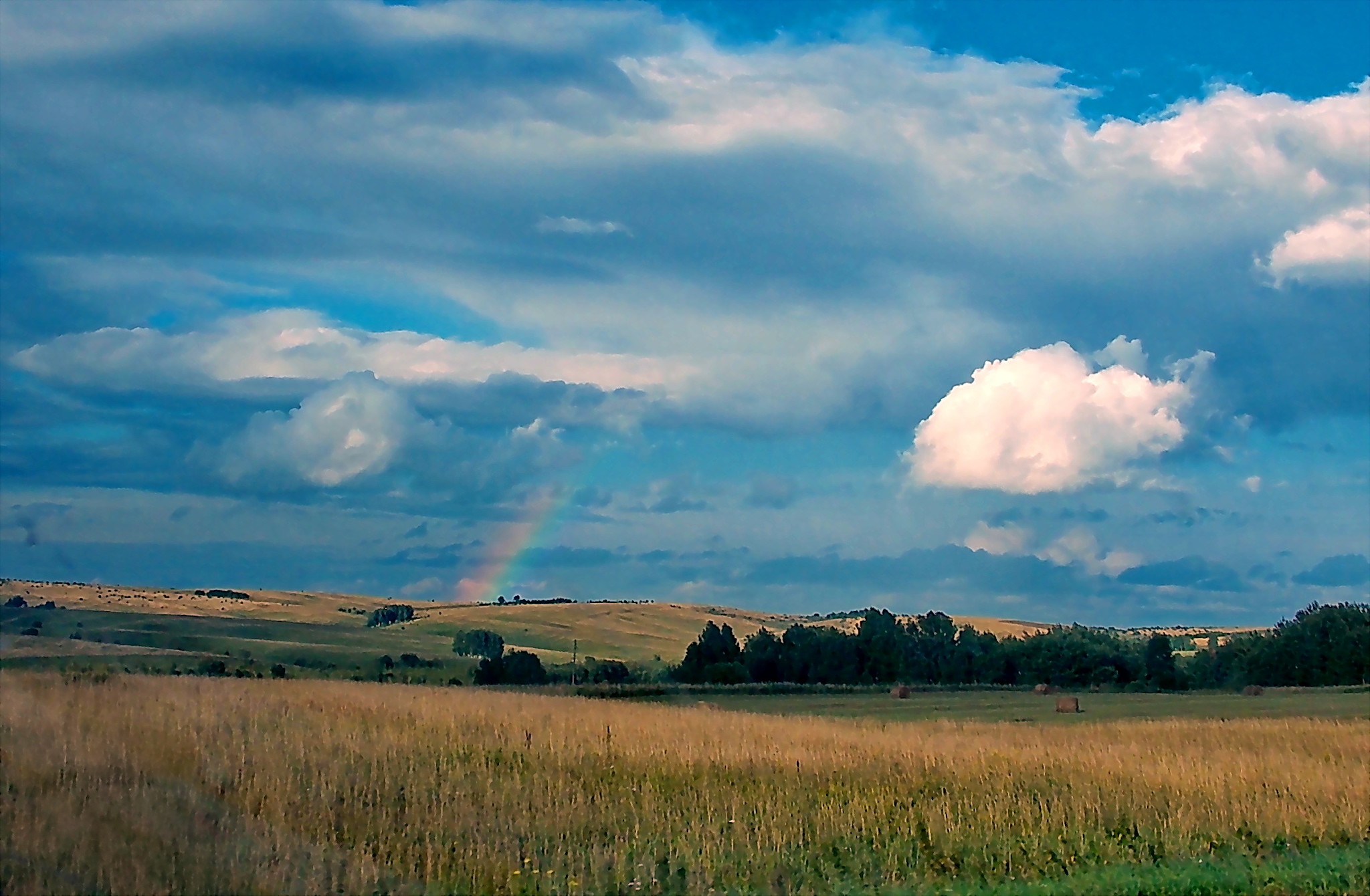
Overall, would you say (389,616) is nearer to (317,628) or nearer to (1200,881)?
(317,628)

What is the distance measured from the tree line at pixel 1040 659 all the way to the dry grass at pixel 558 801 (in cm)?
7059

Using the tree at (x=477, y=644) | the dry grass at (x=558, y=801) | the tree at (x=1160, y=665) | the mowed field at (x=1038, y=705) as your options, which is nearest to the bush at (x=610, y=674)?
the mowed field at (x=1038, y=705)

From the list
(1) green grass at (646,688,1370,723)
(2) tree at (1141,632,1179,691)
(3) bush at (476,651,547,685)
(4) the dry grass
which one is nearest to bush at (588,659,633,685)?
(3) bush at (476,651,547,685)

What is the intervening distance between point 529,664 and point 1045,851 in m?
77.3

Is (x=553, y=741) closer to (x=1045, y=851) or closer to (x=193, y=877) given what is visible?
(x=1045, y=851)

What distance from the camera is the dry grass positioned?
36.9ft

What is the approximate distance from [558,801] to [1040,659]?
9309 centimetres

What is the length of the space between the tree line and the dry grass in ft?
232

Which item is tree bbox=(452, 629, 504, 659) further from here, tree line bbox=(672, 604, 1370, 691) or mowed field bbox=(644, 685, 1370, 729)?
mowed field bbox=(644, 685, 1370, 729)

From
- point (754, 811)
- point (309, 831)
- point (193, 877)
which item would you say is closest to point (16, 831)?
point (193, 877)

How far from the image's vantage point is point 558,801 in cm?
1596

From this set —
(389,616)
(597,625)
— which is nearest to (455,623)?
(389,616)

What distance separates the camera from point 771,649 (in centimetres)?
10575

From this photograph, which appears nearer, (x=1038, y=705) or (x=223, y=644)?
(x=1038, y=705)
